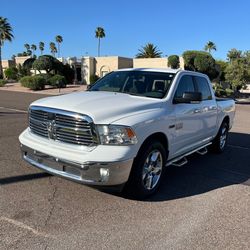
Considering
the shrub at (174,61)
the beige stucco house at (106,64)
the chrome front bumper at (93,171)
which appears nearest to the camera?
the chrome front bumper at (93,171)

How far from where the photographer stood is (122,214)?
452cm

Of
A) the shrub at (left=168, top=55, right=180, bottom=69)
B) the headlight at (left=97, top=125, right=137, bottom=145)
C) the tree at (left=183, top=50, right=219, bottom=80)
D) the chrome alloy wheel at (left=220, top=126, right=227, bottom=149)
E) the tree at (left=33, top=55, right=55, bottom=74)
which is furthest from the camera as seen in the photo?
the tree at (left=33, top=55, right=55, bottom=74)

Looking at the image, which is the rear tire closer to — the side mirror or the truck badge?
the side mirror

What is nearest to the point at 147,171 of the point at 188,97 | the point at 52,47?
the point at 188,97

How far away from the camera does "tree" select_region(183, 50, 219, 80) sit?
4227 centimetres

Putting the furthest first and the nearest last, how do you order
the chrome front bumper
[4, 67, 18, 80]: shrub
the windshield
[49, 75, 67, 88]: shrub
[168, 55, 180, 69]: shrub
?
[4, 67, 18, 80]: shrub < [168, 55, 180, 69]: shrub < [49, 75, 67, 88]: shrub < the windshield < the chrome front bumper

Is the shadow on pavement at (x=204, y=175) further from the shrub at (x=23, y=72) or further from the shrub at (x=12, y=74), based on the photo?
the shrub at (x=12, y=74)

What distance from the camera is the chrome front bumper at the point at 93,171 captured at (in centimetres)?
439

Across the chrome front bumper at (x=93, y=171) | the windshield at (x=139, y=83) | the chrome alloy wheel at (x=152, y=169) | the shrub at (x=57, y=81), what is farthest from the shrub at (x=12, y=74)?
the chrome front bumper at (x=93, y=171)

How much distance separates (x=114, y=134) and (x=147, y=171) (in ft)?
2.98

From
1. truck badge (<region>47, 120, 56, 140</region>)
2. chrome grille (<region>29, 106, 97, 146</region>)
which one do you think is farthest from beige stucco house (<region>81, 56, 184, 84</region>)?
truck badge (<region>47, 120, 56, 140</region>)

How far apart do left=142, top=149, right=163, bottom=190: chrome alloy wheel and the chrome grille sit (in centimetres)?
96

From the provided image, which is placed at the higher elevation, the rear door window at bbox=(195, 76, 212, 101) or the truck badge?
the rear door window at bbox=(195, 76, 212, 101)

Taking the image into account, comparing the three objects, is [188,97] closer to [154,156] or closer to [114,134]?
[154,156]
